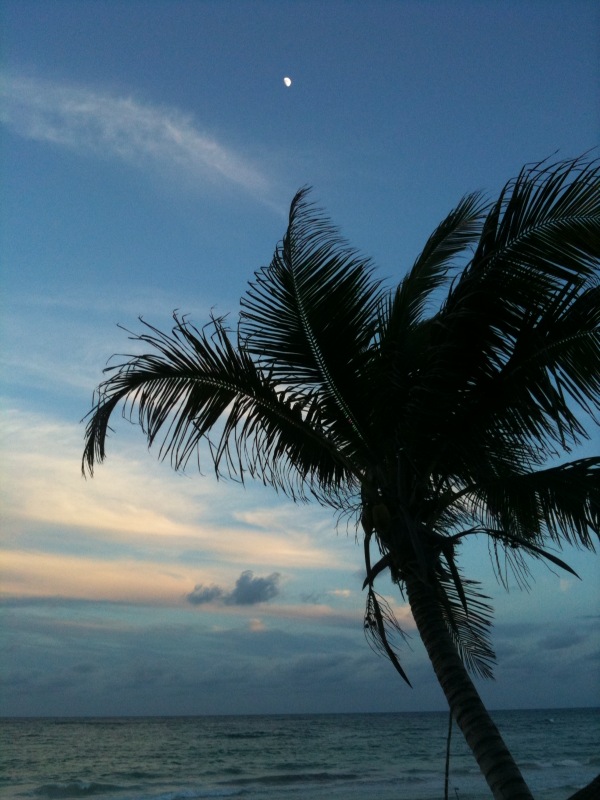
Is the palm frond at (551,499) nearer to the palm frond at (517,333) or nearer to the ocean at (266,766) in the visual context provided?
the palm frond at (517,333)

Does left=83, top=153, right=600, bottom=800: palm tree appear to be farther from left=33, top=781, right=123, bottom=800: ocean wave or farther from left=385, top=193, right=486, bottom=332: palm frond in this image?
left=33, top=781, right=123, bottom=800: ocean wave

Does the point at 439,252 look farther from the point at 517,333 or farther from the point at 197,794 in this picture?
the point at 197,794

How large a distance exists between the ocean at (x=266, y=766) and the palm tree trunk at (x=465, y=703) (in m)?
19.2

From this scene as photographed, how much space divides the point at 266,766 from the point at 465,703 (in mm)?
31975

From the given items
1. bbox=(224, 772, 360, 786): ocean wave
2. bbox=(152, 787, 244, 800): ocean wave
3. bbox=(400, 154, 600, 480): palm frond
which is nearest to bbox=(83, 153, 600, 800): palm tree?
bbox=(400, 154, 600, 480): palm frond

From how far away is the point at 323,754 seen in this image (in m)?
38.1

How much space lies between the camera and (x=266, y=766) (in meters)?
33.0

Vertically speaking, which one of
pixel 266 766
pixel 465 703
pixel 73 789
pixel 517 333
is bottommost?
pixel 73 789

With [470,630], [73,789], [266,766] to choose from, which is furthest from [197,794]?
[470,630]

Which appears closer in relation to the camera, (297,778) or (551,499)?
(551,499)

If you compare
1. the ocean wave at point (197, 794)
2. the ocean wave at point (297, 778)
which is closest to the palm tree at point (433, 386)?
the ocean wave at point (197, 794)

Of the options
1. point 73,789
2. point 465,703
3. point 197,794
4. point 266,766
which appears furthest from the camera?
point 266,766

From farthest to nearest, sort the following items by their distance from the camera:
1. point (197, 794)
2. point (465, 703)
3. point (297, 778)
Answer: point (297, 778) → point (197, 794) → point (465, 703)

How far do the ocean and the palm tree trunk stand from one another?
1920cm
